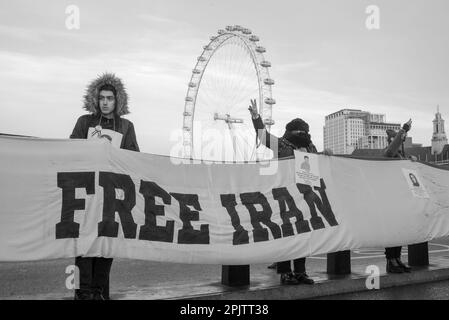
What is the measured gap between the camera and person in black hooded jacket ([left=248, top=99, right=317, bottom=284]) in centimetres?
456

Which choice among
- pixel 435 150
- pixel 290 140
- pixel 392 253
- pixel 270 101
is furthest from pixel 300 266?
pixel 435 150

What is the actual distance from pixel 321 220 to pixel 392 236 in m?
1.19

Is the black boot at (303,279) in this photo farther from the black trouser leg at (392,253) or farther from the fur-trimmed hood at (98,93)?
the fur-trimmed hood at (98,93)

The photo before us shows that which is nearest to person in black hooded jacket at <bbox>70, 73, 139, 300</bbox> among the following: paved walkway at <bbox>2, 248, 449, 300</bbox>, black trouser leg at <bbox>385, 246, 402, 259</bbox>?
paved walkway at <bbox>2, 248, 449, 300</bbox>

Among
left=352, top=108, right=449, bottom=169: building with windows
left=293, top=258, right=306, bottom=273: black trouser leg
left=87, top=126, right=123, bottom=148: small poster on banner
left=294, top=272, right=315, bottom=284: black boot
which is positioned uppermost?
left=352, top=108, right=449, bottom=169: building with windows

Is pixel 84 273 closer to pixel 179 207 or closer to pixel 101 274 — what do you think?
pixel 101 274

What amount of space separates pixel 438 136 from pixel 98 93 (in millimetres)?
126383

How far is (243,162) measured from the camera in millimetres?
4496

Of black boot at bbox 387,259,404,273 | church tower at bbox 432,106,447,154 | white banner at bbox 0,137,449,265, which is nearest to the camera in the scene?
white banner at bbox 0,137,449,265

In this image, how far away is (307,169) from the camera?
4855 mm

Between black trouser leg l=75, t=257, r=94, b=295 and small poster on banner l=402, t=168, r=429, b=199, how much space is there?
13.8 feet

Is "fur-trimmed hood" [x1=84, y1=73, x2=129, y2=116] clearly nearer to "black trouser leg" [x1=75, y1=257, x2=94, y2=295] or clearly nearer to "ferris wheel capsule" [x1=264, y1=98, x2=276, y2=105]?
"black trouser leg" [x1=75, y1=257, x2=94, y2=295]

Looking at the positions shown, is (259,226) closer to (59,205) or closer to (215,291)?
(215,291)
